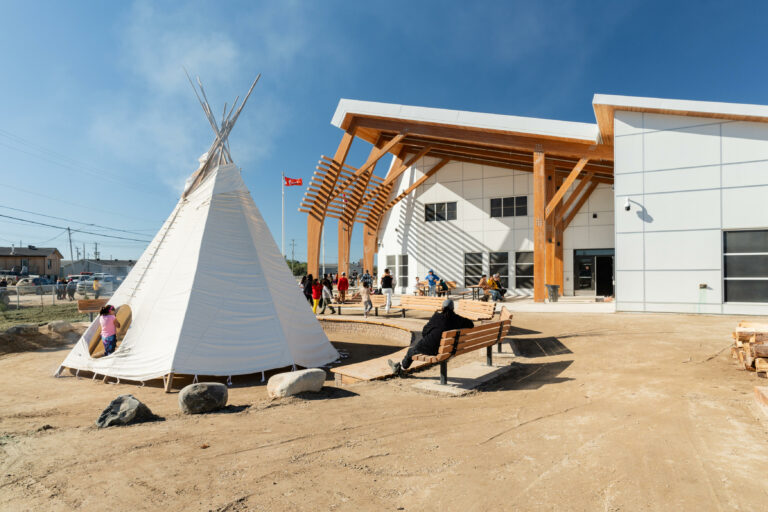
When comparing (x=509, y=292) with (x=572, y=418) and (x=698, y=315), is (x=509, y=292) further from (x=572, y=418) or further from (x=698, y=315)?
(x=572, y=418)

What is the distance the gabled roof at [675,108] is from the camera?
10.5 metres

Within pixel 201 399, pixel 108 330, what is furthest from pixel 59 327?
pixel 201 399

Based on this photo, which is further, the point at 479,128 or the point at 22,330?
the point at 479,128

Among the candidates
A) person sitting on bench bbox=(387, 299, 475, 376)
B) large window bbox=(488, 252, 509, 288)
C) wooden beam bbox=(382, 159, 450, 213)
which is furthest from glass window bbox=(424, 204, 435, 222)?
person sitting on bench bbox=(387, 299, 475, 376)

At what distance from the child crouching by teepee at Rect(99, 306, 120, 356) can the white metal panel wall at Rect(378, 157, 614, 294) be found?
16.4 m

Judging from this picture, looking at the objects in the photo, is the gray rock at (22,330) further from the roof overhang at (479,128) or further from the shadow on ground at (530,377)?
the roof overhang at (479,128)

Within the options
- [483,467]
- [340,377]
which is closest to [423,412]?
[483,467]

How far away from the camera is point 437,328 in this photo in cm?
607

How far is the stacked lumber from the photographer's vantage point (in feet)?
17.2

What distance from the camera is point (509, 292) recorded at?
2066 centimetres

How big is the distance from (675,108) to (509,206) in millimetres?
9819

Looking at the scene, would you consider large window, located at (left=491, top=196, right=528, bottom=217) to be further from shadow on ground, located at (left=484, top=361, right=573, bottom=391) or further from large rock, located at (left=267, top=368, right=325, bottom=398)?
large rock, located at (left=267, top=368, right=325, bottom=398)

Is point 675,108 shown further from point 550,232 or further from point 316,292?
point 316,292

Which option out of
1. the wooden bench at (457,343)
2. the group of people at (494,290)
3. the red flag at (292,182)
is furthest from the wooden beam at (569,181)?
the red flag at (292,182)
